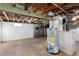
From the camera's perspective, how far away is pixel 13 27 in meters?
4.57

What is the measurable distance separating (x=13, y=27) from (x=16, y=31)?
0.28 m

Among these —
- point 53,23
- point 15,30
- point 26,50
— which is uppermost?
point 53,23

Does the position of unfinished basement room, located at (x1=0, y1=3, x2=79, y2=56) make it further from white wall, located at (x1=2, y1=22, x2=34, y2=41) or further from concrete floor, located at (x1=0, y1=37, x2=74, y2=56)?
white wall, located at (x1=2, y1=22, x2=34, y2=41)

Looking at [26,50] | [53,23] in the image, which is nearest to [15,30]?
[26,50]

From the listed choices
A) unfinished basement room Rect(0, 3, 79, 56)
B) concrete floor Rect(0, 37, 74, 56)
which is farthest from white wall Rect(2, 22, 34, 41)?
unfinished basement room Rect(0, 3, 79, 56)

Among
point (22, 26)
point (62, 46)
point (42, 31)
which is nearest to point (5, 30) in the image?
point (22, 26)

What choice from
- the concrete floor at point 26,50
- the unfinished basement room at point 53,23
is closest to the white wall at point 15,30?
the concrete floor at point 26,50

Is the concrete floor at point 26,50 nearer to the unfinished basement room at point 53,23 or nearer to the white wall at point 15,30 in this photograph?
the unfinished basement room at point 53,23

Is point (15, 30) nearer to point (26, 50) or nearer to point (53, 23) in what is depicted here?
point (26, 50)

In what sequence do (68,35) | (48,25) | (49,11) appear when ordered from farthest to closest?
1. (68,35)
2. (48,25)
3. (49,11)

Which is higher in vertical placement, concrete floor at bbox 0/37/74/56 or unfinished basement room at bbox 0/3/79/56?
unfinished basement room at bbox 0/3/79/56

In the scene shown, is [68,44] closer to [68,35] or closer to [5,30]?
[68,35]

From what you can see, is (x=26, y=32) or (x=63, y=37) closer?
(x=63, y=37)

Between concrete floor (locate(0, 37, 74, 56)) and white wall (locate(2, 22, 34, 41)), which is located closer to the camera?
concrete floor (locate(0, 37, 74, 56))
